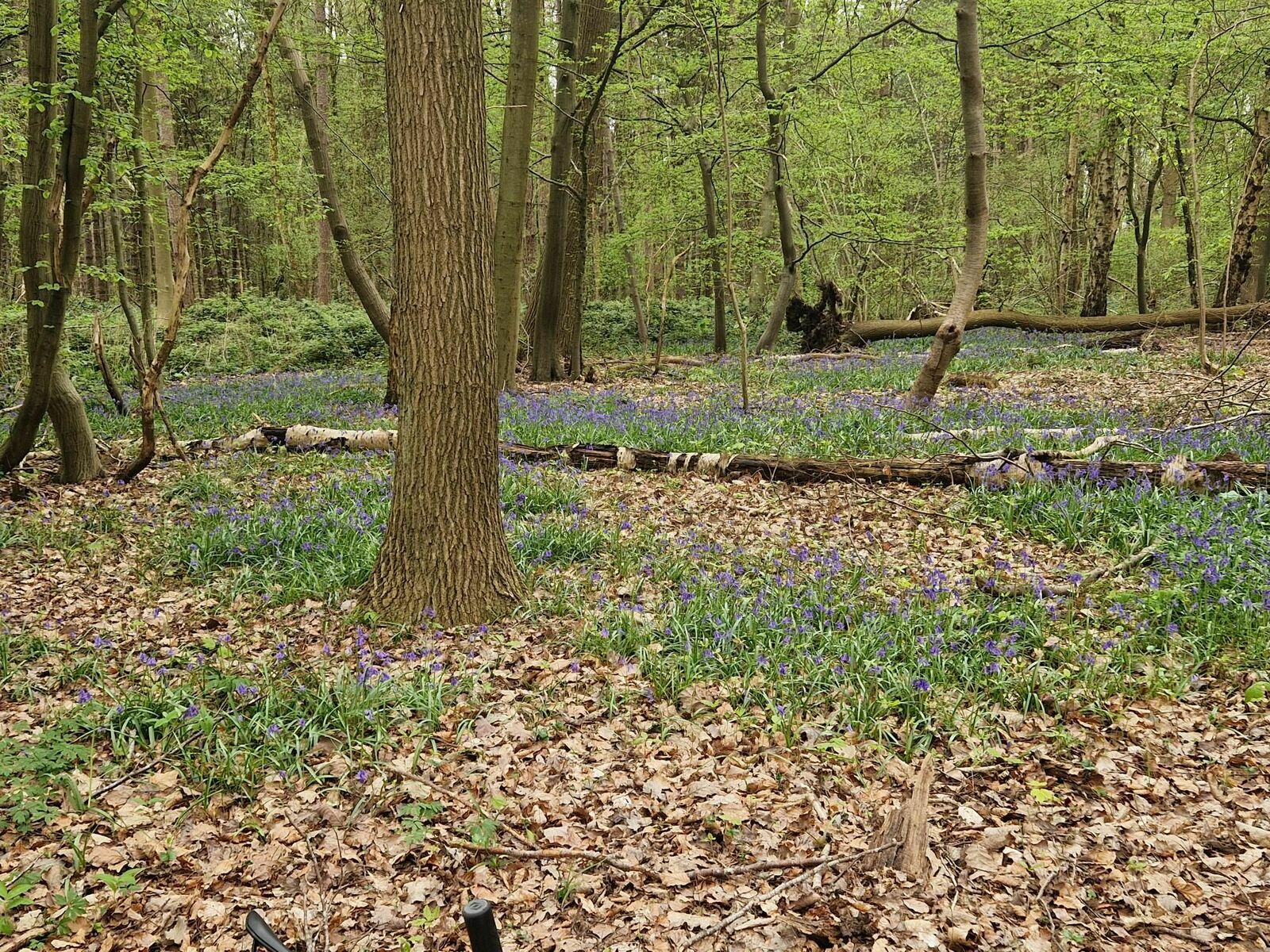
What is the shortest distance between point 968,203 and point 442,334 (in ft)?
25.1

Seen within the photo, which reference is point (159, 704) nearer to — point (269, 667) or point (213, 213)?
point (269, 667)

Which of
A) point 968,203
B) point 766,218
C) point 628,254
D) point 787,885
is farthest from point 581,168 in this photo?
point 787,885

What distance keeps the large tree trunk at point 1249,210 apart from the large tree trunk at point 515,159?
12.8 meters

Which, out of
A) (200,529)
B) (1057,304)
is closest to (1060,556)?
(200,529)

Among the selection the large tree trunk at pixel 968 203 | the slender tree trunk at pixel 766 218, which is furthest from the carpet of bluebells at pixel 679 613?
the slender tree trunk at pixel 766 218

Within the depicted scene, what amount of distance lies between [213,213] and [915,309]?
878 inches

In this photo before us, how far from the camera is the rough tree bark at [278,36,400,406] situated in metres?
11.2

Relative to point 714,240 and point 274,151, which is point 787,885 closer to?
point 714,240

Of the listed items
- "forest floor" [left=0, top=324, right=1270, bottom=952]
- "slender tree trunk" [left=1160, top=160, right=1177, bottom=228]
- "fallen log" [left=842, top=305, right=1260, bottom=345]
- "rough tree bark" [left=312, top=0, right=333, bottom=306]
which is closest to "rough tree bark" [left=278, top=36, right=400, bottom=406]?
"rough tree bark" [left=312, top=0, right=333, bottom=306]

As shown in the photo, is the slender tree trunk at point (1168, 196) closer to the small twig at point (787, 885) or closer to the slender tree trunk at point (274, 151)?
the slender tree trunk at point (274, 151)

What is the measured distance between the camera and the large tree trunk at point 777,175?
14438 millimetres

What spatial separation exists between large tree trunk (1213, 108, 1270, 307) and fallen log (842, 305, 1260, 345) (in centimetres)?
101

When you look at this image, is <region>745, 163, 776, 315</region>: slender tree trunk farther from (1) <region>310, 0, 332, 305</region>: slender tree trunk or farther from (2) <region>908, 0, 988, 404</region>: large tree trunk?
(1) <region>310, 0, 332, 305</region>: slender tree trunk

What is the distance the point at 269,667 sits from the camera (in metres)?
4.60
